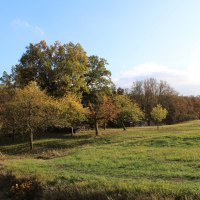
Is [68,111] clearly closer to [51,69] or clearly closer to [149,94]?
[51,69]

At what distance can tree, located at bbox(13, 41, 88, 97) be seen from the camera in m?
45.0

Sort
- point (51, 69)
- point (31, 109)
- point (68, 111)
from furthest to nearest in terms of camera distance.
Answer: point (51, 69), point (68, 111), point (31, 109)

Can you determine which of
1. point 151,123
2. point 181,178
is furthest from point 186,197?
point 151,123

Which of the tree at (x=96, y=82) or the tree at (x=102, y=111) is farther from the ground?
the tree at (x=96, y=82)

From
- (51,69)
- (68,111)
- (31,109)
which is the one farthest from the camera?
(51,69)

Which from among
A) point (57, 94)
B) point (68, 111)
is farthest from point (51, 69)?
point (68, 111)

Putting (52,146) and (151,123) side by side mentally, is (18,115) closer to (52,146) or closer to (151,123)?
(52,146)

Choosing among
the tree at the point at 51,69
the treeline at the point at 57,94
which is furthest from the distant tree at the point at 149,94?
the tree at the point at 51,69

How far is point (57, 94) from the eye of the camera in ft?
149

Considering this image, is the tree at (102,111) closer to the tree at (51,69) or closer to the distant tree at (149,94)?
the tree at (51,69)

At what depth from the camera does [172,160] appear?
709 inches

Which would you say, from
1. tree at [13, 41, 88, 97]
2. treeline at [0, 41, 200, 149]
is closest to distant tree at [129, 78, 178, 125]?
treeline at [0, 41, 200, 149]

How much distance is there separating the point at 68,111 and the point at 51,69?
7.63m

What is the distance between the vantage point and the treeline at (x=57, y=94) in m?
37.1
